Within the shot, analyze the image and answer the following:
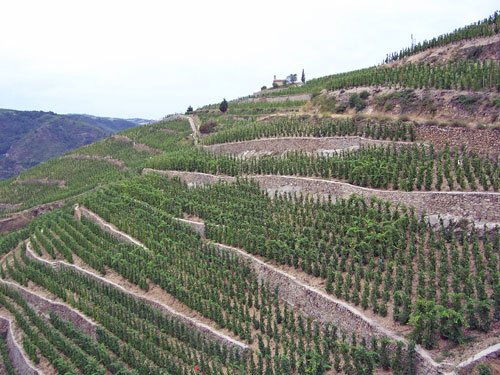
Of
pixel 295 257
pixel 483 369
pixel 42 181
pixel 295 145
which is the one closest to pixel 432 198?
pixel 295 257

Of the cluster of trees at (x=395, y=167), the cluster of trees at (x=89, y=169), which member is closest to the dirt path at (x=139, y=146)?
the cluster of trees at (x=89, y=169)

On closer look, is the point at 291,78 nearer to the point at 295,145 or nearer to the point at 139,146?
the point at 139,146

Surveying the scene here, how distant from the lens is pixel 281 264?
47.6 ft

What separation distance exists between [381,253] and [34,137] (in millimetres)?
123532

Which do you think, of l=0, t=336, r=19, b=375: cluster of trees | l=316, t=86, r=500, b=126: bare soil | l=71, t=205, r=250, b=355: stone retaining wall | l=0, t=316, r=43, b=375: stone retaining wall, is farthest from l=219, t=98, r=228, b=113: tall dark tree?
l=0, t=336, r=19, b=375: cluster of trees

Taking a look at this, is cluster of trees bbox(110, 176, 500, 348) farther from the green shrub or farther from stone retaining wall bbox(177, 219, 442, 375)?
the green shrub

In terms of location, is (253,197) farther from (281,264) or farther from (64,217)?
(64,217)

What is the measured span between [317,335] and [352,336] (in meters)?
1.22

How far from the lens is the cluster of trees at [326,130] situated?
1856cm

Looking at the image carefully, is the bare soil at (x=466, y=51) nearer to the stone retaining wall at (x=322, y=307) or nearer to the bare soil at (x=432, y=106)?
the bare soil at (x=432, y=106)

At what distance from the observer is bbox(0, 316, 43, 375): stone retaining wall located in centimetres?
1612

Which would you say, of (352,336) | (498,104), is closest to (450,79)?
(498,104)

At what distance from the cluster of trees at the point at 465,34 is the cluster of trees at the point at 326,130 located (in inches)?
286

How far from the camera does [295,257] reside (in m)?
14.0
